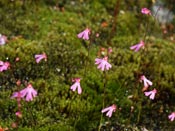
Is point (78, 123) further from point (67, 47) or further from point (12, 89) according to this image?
point (67, 47)

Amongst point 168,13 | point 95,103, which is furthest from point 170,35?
point 95,103

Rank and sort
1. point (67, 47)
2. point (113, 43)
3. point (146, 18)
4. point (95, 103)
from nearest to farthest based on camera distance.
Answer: point (95, 103) → point (67, 47) → point (113, 43) → point (146, 18)

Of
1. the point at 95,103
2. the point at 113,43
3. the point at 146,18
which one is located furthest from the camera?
the point at 146,18

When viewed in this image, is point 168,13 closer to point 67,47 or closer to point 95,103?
point 67,47

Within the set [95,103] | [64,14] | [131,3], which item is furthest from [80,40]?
[131,3]

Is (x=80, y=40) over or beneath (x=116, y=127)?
over

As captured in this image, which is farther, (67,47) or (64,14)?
(64,14)
